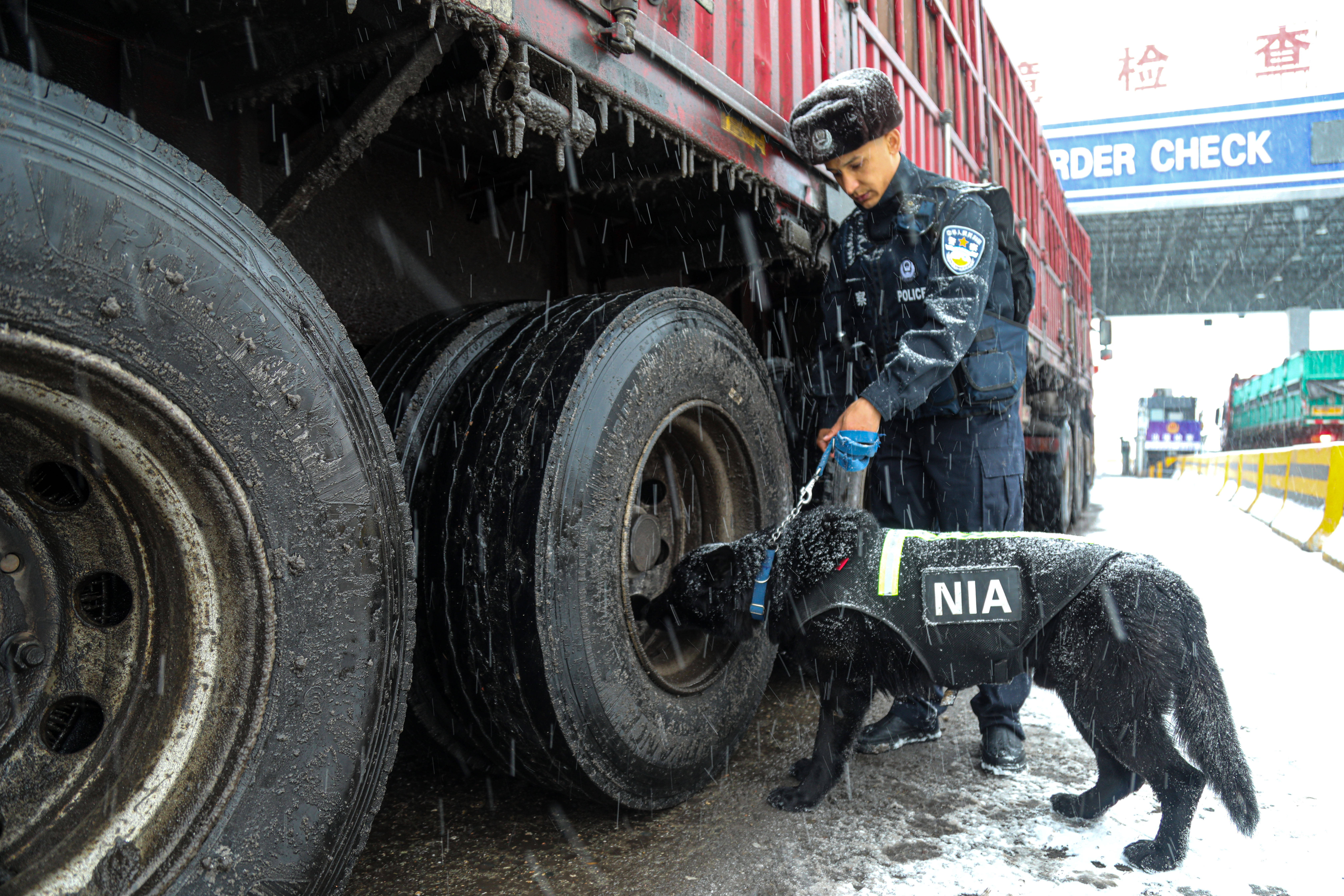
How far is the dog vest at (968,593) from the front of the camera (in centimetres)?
197

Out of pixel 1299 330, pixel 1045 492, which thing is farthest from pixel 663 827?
pixel 1299 330

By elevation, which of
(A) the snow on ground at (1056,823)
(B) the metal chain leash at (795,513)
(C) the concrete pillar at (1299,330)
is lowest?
(A) the snow on ground at (1056,823)

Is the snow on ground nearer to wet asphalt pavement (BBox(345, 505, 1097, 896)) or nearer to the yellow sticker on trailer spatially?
wet asphalt pavement (BBox(345, 505, 1097, 896))

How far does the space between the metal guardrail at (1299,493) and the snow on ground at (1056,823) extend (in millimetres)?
4230

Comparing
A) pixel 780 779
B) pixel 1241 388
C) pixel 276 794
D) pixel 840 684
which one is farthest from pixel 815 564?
pixel 1241 388

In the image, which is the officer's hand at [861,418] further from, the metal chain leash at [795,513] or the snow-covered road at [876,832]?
the snow-covered road at [876,832]

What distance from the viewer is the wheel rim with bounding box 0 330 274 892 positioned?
41.6 inches

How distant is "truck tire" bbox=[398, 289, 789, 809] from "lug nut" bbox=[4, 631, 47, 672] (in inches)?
25.9

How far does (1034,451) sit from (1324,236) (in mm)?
25864

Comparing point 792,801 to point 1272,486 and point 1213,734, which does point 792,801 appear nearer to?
point 1213,734

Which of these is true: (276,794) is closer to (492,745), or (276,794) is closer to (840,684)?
(492,745)

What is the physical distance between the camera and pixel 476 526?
5.55ft

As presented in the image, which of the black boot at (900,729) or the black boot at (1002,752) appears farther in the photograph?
the black boot at (900,729)

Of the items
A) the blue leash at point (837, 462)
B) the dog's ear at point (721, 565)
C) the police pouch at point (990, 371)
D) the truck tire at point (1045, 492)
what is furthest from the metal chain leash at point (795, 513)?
the truck tire at point (1045, 492)
